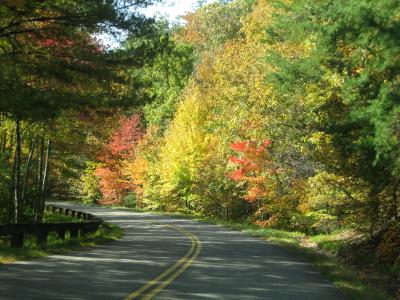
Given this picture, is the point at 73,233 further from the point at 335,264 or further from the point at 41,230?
the point at 335,264

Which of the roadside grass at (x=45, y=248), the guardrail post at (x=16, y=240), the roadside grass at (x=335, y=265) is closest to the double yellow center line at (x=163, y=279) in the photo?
the roadside grass at (x=335, y=265)

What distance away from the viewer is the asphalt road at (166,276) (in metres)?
9.30

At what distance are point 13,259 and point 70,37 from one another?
633 centimetres

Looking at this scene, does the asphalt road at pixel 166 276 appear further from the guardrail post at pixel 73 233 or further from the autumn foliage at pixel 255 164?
the autumn foliage at pixel 255 164

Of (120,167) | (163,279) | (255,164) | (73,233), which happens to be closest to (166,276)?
(163,279)

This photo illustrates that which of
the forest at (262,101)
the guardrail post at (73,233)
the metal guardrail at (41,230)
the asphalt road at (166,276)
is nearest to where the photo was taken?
the asphalt road at (166,276)

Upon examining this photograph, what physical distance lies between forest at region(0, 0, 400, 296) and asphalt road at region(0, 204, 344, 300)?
10.7 feet

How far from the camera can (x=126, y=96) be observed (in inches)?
603

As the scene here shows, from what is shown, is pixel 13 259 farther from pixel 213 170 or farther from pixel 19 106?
pixel 213 170

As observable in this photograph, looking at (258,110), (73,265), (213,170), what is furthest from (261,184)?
(73,265)

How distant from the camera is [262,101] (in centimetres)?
2564

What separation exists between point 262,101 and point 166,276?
15.6m

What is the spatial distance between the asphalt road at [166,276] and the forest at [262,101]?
10.7 feet

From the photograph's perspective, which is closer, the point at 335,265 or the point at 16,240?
the point at 335,265
